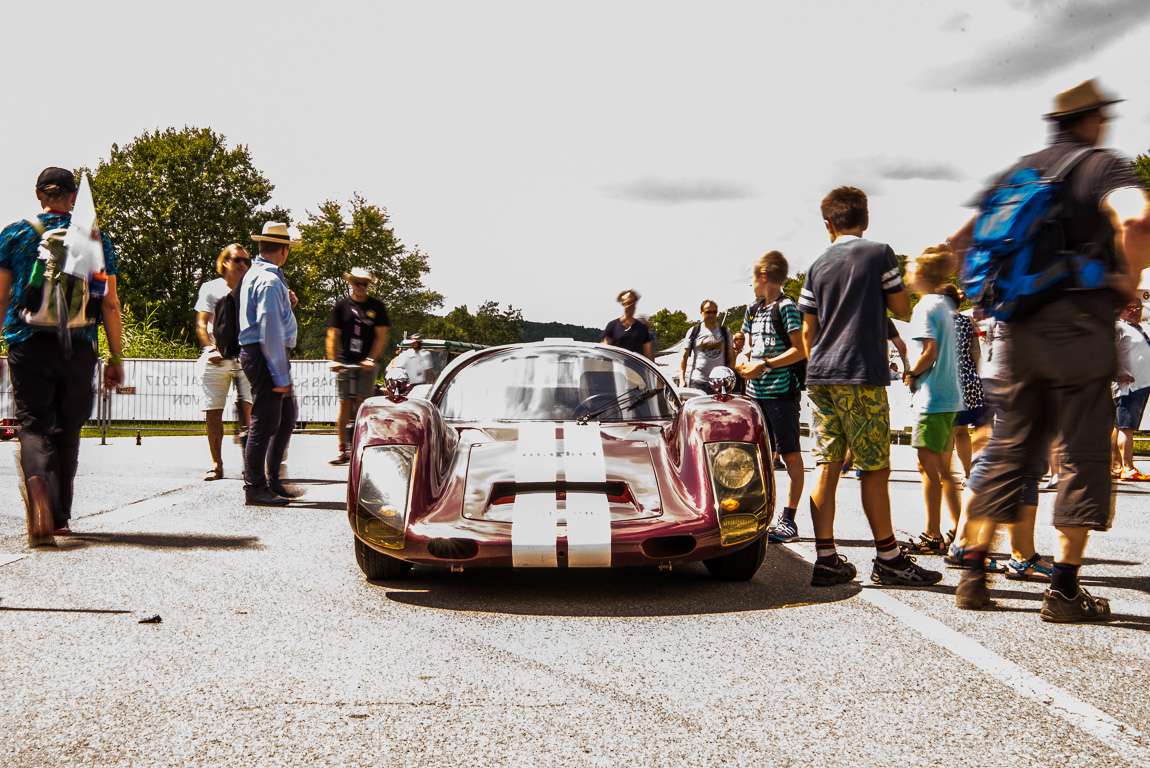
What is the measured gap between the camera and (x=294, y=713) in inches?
97.6

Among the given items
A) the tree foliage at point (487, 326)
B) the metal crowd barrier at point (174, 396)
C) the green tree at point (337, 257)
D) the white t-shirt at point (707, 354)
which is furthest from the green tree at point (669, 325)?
the white t-shirt at point (707, 354)

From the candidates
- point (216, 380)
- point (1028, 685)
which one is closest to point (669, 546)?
point (1028, 685)

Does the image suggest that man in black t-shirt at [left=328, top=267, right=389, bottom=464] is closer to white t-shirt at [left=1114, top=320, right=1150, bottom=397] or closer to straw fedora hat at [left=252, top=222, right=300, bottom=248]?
straw fedora hat at [left=252, top=222, right=300, bottom=248]

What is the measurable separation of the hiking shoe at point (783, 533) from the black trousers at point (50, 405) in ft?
12.5

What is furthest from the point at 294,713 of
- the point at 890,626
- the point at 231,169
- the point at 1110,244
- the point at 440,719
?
the point at 231,169

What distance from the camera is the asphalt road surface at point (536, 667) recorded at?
2.26 metres

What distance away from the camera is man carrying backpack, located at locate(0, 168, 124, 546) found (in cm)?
484

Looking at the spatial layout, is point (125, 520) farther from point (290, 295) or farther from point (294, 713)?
point (294, 713)

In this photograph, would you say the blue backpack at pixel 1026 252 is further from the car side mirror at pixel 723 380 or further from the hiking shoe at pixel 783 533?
the hiking shoe at pixel 783 533

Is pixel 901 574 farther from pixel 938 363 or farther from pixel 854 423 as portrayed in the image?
pixel 938 363

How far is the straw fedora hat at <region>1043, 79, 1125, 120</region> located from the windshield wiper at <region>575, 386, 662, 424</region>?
2238mm

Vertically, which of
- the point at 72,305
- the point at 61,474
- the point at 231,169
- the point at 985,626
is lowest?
the point at 985,626

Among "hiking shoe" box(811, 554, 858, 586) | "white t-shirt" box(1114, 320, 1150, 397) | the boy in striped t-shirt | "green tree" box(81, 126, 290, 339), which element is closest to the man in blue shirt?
the boy in striped t-shirt

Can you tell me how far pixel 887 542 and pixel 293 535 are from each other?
3.19 m
